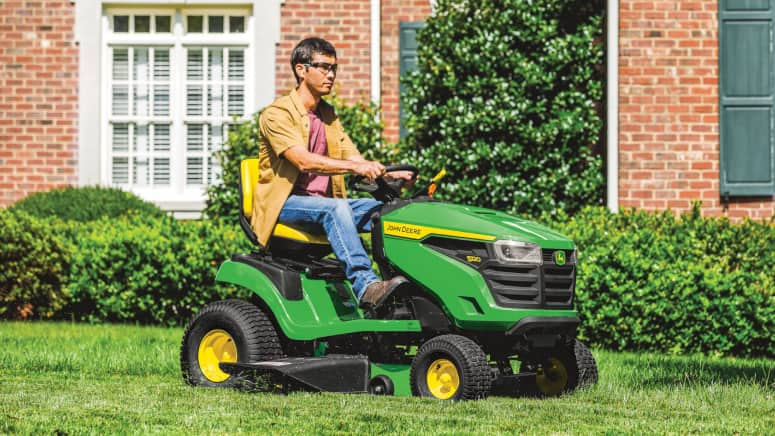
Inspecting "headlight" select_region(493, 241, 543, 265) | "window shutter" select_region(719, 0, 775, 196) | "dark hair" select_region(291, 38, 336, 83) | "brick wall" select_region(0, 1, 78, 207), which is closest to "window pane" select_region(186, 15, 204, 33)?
"brick wall" select_region(0, 1, 78, 207)

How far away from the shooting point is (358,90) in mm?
12531

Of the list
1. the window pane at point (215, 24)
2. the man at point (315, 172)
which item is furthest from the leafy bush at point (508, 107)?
the man at point (315, 172)

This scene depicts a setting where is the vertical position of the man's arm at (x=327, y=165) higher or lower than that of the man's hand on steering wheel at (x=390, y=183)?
higher

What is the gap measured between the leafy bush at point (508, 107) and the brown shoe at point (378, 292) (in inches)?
207

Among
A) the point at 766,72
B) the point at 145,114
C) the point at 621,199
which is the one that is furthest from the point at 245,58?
the point at 766,72

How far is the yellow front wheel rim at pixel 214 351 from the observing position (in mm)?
6457

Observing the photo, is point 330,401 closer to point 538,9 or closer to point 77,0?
point 538,9

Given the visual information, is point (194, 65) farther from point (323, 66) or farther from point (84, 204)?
point (323, 66)

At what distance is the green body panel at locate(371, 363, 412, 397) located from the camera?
596 centimetres

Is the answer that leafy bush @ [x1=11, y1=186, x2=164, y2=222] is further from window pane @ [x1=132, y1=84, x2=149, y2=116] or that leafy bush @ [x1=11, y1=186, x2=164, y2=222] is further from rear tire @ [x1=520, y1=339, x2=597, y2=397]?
rear tire @ [x1=520, y1=339, x2=597, y2=397]

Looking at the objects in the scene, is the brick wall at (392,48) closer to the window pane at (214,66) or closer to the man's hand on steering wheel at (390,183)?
the window pane at (214,66)

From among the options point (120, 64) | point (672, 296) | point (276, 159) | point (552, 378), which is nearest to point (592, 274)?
point (672, 296)

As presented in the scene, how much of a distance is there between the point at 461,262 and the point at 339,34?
7.13 metres

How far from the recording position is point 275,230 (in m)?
6.38
